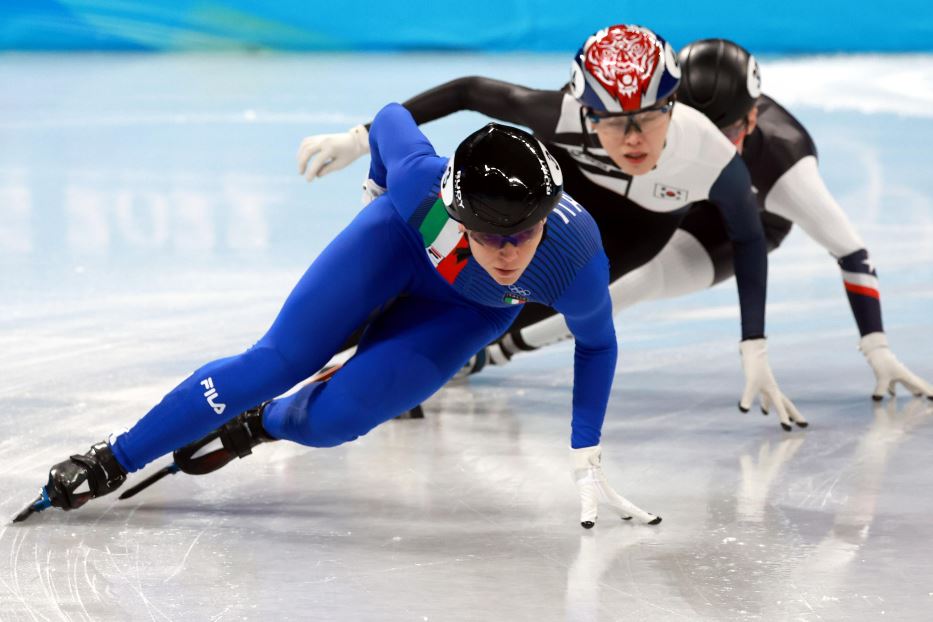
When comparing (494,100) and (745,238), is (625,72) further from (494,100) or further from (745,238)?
(745,238)

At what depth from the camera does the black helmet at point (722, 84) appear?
15.3 feet

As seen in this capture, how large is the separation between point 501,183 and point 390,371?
26.3 inches

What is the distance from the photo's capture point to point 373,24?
14.8 m

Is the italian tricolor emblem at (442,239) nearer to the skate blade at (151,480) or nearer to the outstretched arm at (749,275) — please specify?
the skate blade at (151,480)

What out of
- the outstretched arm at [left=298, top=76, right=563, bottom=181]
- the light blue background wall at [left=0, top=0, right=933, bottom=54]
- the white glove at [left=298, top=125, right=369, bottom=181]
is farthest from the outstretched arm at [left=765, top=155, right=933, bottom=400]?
the light blue background wall at [left=0, top=0, right=933, bottom=54]

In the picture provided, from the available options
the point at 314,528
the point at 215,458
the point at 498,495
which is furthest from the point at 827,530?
the point at 215,458

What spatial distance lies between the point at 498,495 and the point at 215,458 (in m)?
0.75

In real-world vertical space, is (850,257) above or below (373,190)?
below

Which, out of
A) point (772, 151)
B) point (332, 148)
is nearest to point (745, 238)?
point (772, 151)

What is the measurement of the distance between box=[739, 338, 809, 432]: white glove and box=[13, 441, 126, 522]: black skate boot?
2.02 m

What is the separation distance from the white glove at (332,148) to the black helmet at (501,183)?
118cm

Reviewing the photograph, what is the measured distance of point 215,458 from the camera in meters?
3.70

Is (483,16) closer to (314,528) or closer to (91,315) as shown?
(91,315)

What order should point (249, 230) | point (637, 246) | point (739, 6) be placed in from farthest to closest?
point (739, 6) < point (249, 230) < point (637, 246)
